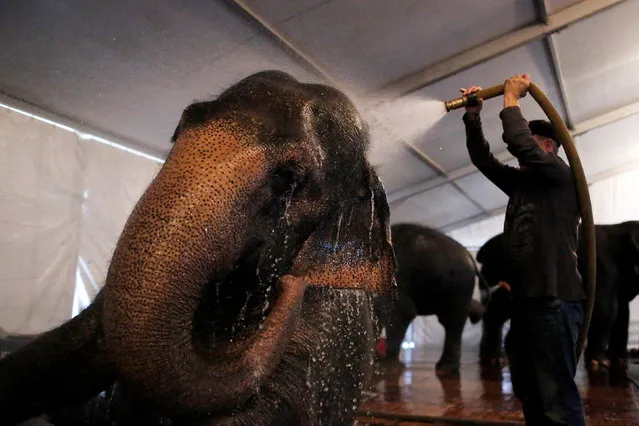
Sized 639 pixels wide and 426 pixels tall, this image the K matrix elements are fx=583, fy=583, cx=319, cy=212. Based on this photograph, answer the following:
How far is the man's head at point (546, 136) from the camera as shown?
1958mm

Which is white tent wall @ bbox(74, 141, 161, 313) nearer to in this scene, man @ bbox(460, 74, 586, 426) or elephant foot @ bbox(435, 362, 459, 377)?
man @ bbox(460, 74, 586, 426)

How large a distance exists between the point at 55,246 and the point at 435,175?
7.58 ft

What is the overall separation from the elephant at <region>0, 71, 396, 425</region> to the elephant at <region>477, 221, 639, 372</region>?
3.39 metres

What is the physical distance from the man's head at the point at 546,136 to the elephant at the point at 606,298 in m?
2.58

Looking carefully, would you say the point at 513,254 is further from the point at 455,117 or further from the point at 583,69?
the point at 583,69

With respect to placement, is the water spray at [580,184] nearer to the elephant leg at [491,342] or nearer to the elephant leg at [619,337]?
the elephant leg at [491,342]

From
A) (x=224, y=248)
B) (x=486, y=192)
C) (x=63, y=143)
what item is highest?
(x=486, y=192)

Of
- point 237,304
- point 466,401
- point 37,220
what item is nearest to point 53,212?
point 37,220

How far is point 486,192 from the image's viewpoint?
4988 millimetres

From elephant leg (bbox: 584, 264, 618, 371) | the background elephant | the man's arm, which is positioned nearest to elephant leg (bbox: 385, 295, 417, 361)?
the background elephant

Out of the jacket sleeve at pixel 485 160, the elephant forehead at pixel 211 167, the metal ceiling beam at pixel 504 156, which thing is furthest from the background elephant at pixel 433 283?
the elephant forehead at pixel 211 167

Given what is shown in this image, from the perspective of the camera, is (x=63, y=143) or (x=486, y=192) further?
(x=486, y=192)

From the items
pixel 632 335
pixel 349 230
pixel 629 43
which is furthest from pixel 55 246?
pixel 632 335

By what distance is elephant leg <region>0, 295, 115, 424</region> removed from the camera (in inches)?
48.4
